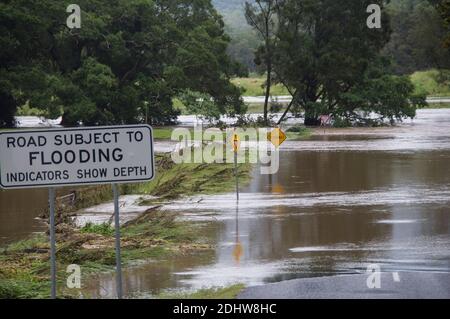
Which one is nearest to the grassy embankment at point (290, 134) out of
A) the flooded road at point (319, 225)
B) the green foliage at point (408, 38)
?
the flooded road at point (319, 225)

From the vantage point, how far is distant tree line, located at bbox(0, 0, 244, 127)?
4959 centimetres

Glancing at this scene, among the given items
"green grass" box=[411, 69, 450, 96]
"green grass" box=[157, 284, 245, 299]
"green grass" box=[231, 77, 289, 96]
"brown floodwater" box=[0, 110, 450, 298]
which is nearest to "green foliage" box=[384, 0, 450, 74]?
"green grass" box=[411, 69, 450, 96]

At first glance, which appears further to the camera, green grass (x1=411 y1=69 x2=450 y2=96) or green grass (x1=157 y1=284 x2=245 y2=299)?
green grass (x1=411 y1=69 x2=450 y2=96)

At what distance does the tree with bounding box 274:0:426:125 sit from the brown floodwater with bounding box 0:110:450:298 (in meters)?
25.9

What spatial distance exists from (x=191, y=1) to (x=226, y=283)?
174 ft

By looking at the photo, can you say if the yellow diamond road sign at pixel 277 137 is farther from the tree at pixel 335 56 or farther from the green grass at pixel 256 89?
the green grass at pixel 256 89

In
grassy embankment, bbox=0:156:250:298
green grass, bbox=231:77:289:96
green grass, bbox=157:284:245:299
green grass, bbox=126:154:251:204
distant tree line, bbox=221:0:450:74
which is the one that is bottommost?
green grass, bbox=231:77:289:96

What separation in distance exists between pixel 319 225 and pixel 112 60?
41227 millimetres

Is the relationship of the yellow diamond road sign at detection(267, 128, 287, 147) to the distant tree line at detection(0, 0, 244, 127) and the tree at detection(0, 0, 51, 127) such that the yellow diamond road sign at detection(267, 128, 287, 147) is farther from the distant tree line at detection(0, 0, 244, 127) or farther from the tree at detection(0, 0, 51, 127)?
the tree at detection(0, 0, 51, 127)

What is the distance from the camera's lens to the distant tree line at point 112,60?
4959 cm

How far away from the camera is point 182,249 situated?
16.0 m

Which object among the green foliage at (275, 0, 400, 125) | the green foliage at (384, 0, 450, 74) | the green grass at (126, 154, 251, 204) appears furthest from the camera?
the green foliage at (384, 0, 450, 74)

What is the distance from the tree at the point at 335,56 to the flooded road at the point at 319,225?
86.7 ft
